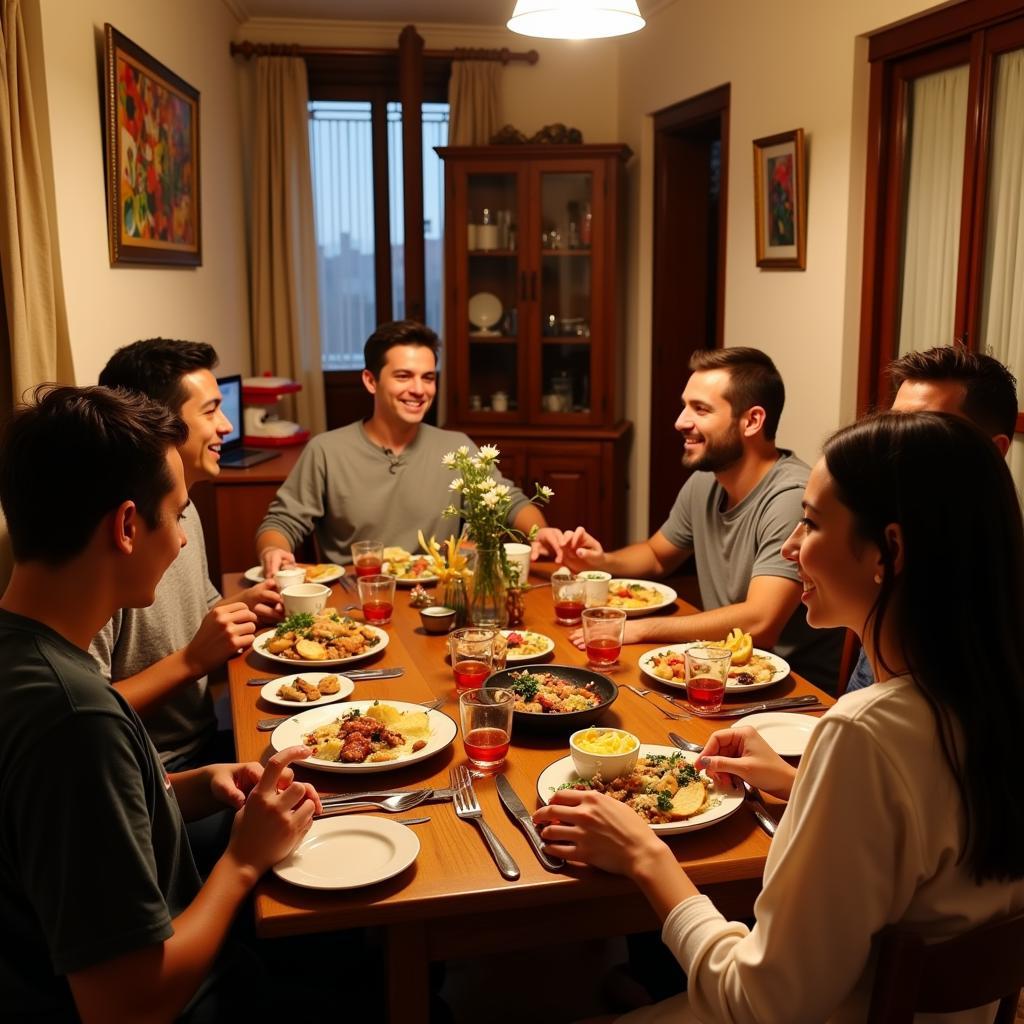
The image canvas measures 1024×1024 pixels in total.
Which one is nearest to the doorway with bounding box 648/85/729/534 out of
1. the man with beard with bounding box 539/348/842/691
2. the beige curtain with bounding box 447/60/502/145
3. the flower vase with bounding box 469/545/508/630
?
the beige curtain with bounding box 447/60/502/145

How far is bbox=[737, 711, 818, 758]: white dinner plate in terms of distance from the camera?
5.36 feet

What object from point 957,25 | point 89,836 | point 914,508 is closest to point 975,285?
point 957,25

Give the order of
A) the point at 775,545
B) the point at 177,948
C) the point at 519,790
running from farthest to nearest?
the point at 775,545
the point at 519,790
the point at 177,948

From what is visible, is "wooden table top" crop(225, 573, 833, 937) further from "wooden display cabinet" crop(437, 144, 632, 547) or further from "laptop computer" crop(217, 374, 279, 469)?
"wooden display cabinet" crop(437, 144, 632, 547)

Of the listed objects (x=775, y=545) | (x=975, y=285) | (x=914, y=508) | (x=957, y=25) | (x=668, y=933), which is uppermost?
(x=957, y=25)

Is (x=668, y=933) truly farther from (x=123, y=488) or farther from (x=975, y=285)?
(x=975, y=285)

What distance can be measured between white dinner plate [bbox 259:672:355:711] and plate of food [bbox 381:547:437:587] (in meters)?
0.66

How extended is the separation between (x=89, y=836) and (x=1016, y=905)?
0.95m

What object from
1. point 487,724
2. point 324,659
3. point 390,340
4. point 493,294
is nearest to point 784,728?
point 487,724

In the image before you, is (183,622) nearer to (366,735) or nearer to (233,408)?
(366,735)

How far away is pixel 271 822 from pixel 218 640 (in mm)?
672

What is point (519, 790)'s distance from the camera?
4.93 feet

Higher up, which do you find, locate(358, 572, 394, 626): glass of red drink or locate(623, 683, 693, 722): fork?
locate(358, 572, 394, 626): glass of red drink

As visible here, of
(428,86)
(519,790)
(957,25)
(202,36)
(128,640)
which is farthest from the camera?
(428,86)
